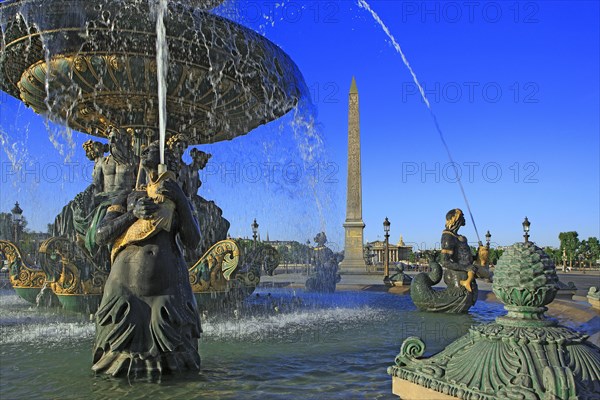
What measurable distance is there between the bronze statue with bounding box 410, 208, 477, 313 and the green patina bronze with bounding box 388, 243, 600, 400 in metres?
7.09

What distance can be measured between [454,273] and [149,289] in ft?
22.0

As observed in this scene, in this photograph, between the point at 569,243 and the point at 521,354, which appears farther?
the point at 569,243

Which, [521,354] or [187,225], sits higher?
[187,225]

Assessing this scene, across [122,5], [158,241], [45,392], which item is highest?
[122,5]

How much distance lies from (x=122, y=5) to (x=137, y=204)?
5074 millimetres

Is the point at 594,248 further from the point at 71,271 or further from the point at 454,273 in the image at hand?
the point at 71,271

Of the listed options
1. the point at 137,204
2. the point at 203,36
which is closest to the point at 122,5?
the point at 203,36

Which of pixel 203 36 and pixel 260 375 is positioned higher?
pixel 203 36

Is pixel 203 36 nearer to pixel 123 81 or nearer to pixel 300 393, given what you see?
pixel 123 81

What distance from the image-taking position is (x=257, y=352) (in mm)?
6406

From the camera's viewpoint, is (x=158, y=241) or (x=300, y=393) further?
→ (x=158, y=241)

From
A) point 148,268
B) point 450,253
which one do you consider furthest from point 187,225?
point 450,253

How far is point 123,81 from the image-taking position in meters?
9.84

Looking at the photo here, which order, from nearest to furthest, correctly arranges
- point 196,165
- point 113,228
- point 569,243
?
point 113,228 < point 196,165 < point 569,243
